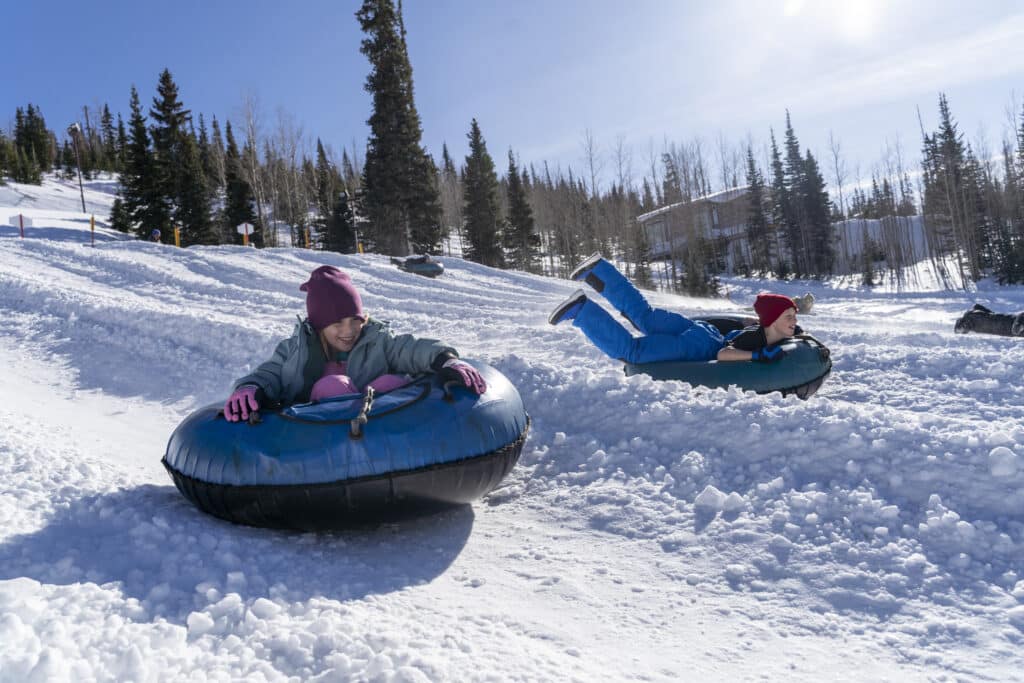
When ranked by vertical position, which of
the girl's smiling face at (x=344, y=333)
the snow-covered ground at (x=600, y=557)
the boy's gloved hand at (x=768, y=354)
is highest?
the girl's smiling face at (x=344, y=333)

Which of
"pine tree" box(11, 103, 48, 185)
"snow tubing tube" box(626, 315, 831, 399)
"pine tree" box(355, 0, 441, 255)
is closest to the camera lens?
"snow tubing tube" box(626, 315, 831, 399)

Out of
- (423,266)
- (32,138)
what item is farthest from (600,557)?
(32,138)

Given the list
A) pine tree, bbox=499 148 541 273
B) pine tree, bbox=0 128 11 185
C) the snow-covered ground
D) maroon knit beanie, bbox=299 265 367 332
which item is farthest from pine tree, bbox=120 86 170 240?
maroon knit beanie, bbox=299 265 367 332

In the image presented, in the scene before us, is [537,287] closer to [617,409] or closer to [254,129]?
[617,409]

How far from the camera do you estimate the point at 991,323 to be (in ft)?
28.8

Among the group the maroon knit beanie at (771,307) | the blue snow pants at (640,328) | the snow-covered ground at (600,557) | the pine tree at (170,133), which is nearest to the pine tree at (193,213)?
the pine tree at (170,133)

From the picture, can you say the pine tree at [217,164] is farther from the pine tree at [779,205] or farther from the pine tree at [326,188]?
the pine tree at [779,205]

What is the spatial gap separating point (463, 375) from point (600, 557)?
3.31ft

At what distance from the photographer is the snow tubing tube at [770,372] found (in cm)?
455

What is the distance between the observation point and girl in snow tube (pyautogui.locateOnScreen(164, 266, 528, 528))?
270cm

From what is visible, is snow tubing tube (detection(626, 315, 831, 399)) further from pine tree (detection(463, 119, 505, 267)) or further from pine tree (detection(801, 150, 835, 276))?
pine tree (detection(801, 150, 835, 276))

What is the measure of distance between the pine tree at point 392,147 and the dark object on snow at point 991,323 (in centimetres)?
2161

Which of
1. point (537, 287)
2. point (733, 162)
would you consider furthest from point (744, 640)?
point (733, 162)

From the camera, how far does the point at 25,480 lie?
2971 millimetres
